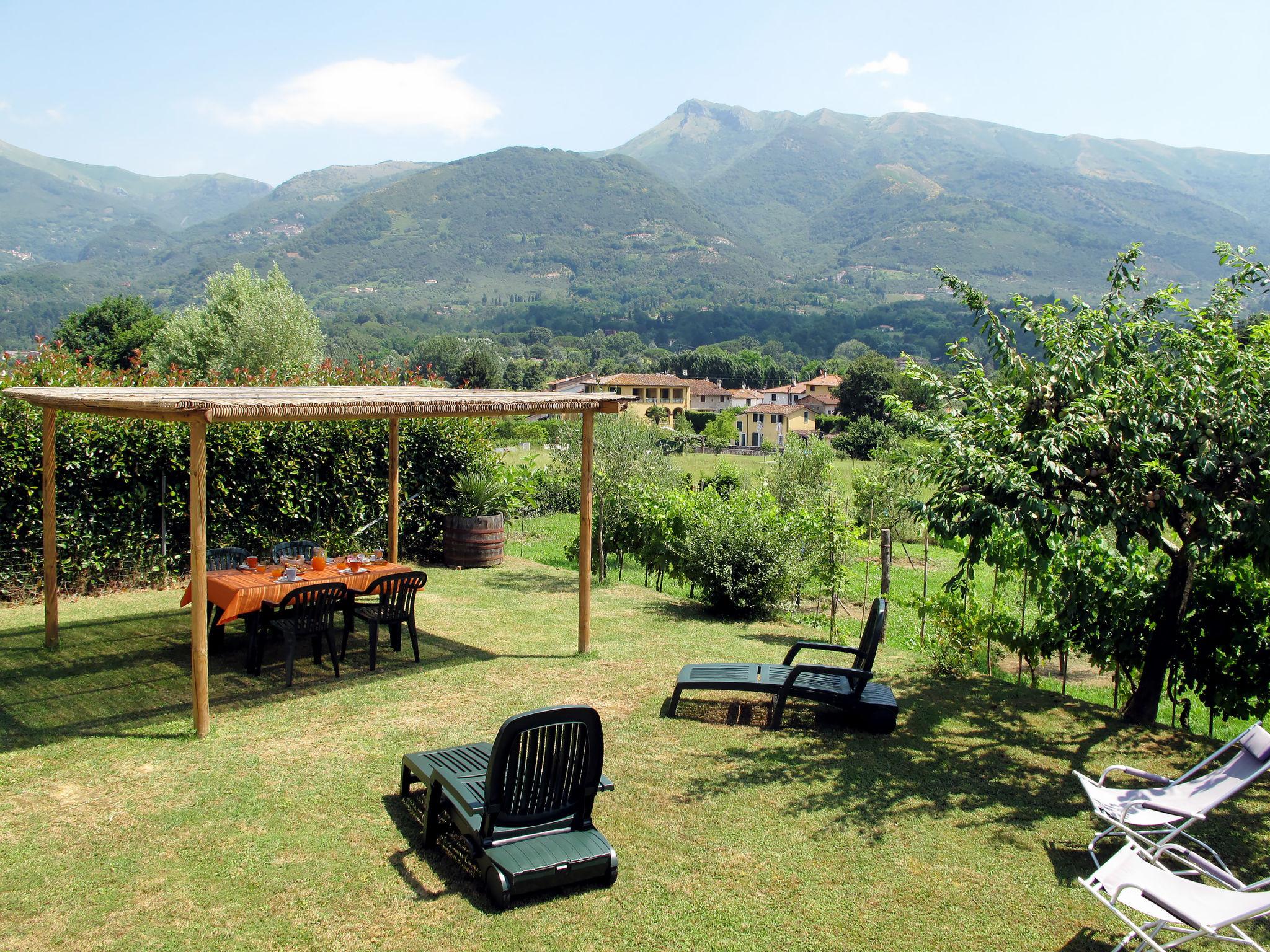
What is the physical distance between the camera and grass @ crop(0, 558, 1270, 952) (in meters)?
3.73

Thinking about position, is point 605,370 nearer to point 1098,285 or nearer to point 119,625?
point 119,625

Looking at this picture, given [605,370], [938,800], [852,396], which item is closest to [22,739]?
[938,800]

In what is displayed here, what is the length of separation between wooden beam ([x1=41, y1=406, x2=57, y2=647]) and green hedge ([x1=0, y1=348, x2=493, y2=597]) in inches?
92.0

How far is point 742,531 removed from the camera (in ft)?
32.8

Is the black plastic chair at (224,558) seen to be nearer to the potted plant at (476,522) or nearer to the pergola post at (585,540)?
the pergola post at (585,540)

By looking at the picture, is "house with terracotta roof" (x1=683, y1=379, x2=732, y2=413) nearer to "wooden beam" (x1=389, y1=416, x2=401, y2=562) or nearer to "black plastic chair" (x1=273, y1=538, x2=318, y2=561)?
"wooden beam" (x1=389, y1=416, x2=401, y2=562)

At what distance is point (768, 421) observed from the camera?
8394 centimetres

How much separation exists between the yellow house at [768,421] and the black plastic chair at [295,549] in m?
70.1

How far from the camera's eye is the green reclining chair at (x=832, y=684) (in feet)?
20.1

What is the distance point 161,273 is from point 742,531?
741 feet

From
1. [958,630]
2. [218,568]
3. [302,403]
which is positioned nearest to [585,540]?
[302,403]

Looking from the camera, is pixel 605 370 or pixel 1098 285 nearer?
pixel 605 370

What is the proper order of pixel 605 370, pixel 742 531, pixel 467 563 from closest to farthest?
1. pixel 742 531
2. pixel 467 563
3. pixel 605 370

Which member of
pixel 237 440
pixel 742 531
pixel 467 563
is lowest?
pixel 467 563
